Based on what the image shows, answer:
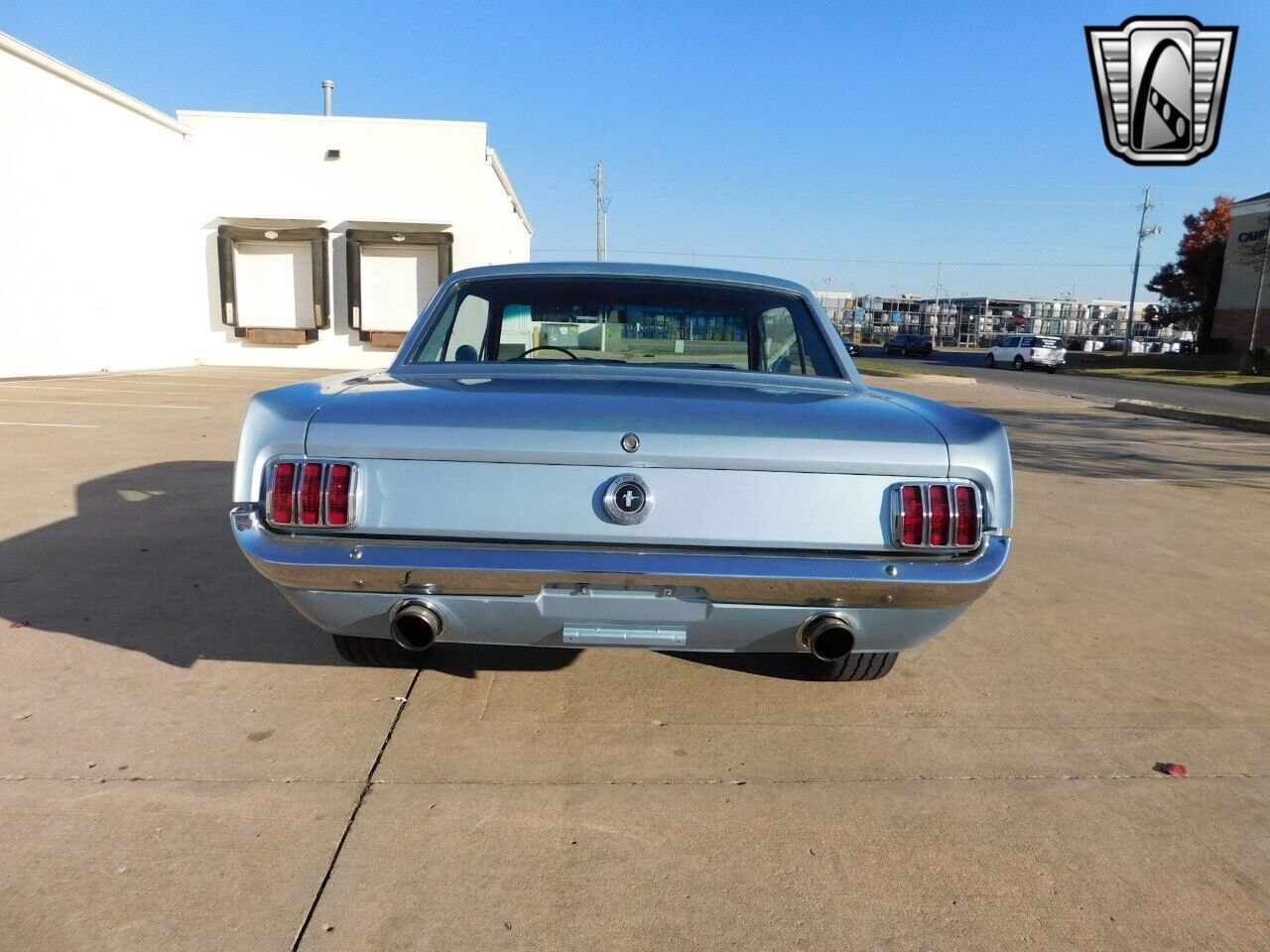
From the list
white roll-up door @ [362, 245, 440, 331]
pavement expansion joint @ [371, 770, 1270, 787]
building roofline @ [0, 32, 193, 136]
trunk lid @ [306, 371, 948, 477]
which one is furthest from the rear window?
white roll-up door @ [362, 245, 440, 331]

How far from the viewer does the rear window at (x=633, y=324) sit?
3588 millimetres

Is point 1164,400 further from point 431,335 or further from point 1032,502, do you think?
point 431,335

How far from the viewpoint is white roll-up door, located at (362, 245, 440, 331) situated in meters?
21.1

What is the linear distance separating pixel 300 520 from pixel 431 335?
4.39 ft

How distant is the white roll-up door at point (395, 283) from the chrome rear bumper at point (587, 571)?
64.1 ft

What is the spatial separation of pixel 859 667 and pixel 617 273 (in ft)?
5.96

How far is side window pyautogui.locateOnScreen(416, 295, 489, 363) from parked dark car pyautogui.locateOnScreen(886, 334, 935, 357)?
49103 mm

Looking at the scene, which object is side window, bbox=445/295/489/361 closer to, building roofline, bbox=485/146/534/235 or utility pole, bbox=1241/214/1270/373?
building roofline, bbox=485/146/534/235

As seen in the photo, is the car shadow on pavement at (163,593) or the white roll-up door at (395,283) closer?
the car shadow on pavement at (163,593)

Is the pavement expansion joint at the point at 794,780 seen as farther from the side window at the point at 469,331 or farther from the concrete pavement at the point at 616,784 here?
the side window at the point at 469,331

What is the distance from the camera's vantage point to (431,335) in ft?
11.7

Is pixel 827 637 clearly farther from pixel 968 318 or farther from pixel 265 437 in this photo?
pixel 968 318

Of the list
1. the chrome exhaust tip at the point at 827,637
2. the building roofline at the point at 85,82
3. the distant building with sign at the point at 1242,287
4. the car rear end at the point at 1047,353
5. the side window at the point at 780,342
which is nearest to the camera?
the chrome exhaust tip at the point at 827,637

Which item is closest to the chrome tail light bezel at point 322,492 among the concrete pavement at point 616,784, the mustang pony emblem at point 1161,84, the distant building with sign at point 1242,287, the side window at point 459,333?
the concrete pavement at point 616,784
